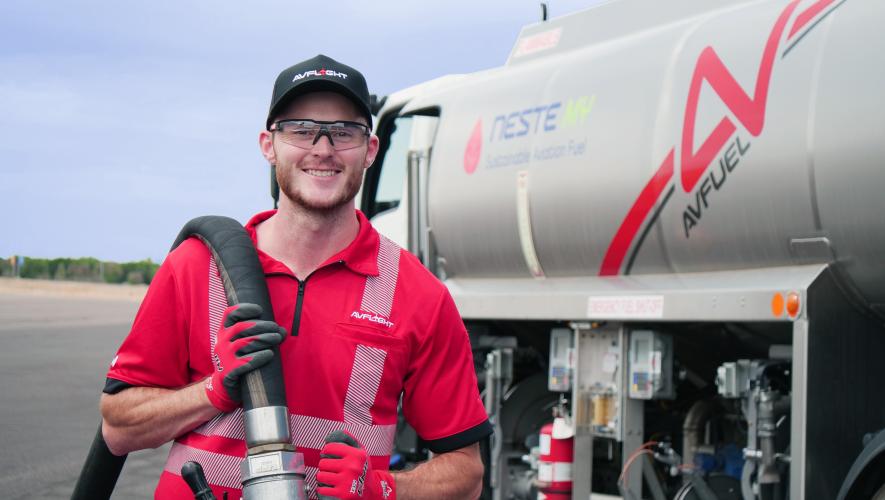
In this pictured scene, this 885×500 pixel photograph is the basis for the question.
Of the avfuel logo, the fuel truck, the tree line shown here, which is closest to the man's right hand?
the fuel truck

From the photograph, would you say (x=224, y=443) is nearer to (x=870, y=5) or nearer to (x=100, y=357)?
(x=870, y=5)

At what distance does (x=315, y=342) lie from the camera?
2.86m

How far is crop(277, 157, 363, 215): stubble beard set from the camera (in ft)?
9.42

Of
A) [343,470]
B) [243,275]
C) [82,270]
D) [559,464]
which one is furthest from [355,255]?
[82,270]

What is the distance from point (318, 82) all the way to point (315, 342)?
65 cm

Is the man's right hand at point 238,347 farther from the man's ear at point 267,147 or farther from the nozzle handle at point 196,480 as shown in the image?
the man's ear at point 267,147

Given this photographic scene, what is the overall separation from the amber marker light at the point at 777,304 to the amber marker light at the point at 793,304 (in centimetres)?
5

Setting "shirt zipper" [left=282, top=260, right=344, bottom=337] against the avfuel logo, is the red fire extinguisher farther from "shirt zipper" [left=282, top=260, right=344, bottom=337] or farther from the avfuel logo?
"shirt zipper" [left=282, top=260, right=344, bottom=337]

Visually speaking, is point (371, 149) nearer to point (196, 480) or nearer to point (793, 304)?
point (196, 480)

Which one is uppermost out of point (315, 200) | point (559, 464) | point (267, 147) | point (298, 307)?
point (267, 147)

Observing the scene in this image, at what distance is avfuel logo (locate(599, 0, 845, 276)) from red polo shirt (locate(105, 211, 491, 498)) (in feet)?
9.46

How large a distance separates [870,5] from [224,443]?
3.60 meters

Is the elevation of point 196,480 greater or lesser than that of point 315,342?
lesser

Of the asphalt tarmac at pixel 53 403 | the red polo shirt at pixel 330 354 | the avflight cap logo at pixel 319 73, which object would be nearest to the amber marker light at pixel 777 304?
the red polo shirt at pixel 330 354
